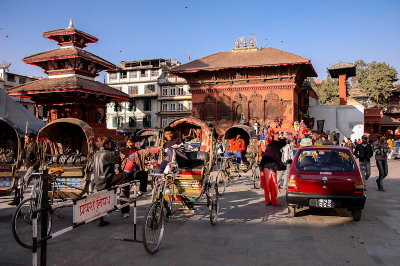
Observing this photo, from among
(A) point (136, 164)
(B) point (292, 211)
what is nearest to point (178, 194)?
(A) point (136, 164)

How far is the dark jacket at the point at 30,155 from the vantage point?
29.5 feet

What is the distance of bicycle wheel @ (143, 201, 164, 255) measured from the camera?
5102mm

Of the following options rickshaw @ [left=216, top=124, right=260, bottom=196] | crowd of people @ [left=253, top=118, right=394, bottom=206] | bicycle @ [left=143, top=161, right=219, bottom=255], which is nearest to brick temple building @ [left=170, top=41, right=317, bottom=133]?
rickshaw @ [left=216, top=124, right=260, bottom=196]

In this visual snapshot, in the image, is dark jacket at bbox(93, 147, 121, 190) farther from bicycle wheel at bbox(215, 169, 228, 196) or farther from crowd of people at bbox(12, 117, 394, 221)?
bicycle wheel at bbox(215, 169, 228, 196)

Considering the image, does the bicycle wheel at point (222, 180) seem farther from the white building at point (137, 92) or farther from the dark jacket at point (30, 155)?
the white building at point (137, 92)

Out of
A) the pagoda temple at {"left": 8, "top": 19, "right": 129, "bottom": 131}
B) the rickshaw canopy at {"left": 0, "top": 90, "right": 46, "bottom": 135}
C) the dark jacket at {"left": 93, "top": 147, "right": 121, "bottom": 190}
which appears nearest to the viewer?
the dark jacket at {"left": 93, "top": 147, "right": 121, "bottom": 190}

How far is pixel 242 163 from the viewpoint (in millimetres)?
16438

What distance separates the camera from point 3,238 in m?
6.07

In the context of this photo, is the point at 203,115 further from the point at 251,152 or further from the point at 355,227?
the point at 355,227

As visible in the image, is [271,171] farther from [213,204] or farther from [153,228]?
[153,228]

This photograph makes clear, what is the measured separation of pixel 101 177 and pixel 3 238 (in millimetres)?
2161

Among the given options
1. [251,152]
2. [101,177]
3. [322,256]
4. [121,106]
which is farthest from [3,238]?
[121,106]

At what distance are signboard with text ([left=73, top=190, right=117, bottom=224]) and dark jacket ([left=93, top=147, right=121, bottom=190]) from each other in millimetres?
1999

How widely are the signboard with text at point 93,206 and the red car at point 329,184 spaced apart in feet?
13.8
